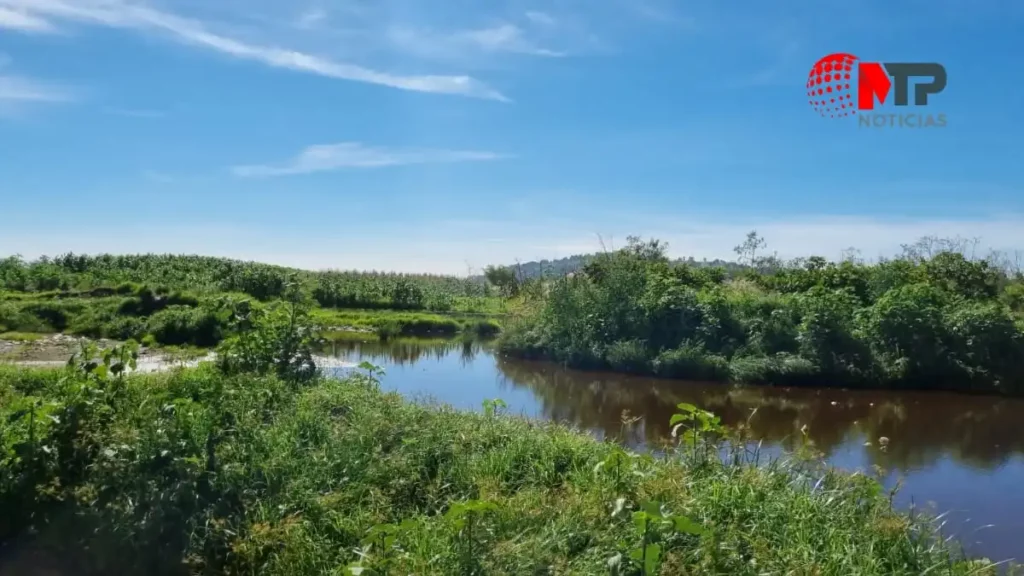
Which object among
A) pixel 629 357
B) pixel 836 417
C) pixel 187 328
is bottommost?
pixel 836 417

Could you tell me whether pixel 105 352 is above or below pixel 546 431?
above

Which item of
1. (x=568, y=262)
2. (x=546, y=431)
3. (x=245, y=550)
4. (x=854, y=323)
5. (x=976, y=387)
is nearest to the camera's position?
(x=245, y=550)

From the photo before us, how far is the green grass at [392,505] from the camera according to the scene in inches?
151

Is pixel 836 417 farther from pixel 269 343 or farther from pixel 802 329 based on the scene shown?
pixel 269 343

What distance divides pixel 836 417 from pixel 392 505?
27.7 feet

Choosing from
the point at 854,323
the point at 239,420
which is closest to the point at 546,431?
the point at 239,420

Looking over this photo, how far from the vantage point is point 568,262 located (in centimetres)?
3269

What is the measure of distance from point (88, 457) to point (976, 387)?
47.8 ft

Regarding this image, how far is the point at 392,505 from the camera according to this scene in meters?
4.82

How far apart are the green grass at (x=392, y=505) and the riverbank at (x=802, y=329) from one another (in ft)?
29.0

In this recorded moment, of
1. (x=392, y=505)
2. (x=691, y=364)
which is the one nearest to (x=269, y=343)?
(x=392, y=505)

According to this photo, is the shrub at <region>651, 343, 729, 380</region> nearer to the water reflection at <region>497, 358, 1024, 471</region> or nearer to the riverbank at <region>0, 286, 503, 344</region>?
the water reflection at <region>497, 358, 1024, 471</region>

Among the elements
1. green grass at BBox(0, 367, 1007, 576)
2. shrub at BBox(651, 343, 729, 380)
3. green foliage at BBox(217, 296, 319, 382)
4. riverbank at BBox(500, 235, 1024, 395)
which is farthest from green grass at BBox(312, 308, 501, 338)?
green grass at BBox(0, 367, 1007, 576)

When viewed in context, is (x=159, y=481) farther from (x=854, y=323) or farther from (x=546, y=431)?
(x=854, y=323)
